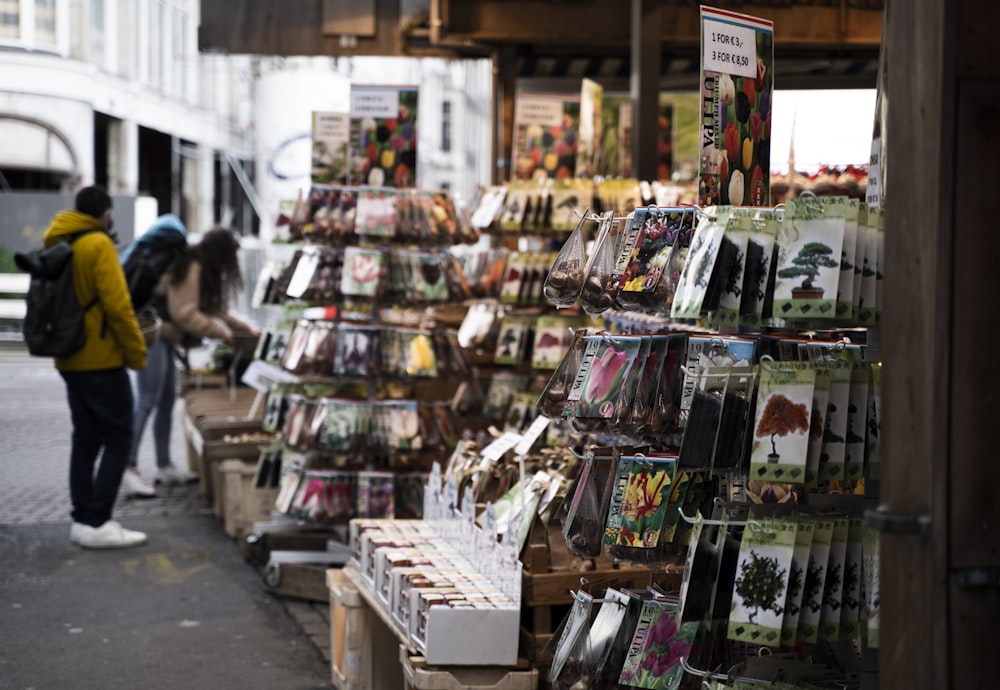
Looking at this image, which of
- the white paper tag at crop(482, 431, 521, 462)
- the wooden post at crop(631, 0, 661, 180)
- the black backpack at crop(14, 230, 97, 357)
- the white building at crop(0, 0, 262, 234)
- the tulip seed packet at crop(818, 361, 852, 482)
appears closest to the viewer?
the tulip seed packet at crop(818, 361, 852, 482)

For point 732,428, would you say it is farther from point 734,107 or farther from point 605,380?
point 734,107

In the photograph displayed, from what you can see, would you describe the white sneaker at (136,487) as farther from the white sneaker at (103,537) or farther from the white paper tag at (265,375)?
the white paper tag at (265,375)

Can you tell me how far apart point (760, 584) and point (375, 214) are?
4.35m

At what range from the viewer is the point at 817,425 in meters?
3.03

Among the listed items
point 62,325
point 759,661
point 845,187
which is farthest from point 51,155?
point 759,661

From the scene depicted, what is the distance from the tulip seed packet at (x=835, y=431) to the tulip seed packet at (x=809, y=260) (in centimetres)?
18

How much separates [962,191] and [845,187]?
17.4 feet

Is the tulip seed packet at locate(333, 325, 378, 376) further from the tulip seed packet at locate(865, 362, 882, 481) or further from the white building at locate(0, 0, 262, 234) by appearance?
the white building at locate(0, 0, 262, 234)

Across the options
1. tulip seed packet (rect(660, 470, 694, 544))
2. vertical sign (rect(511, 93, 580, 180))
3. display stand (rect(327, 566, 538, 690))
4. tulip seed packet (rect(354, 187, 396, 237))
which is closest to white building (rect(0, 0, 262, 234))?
vertical sign (rect(511, 93, 580, 180))

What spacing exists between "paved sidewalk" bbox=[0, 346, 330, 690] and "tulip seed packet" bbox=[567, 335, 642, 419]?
2.37m

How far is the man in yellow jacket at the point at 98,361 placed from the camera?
7.64 metres

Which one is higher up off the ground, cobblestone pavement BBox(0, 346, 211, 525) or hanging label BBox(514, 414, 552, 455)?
hanging label BBox(514, 414, 552, 455)

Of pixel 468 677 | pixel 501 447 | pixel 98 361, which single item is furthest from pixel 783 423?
pixel 98 361

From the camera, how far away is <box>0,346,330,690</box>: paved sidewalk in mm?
5633
